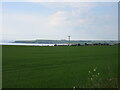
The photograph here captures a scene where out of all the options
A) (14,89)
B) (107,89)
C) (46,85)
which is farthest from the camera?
(46,85)

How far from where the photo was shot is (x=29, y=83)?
11.2 m

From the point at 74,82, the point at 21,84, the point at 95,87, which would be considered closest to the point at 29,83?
the point at 21,84

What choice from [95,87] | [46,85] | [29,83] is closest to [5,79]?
[29,83]

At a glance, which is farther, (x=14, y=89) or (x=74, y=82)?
(x=74, y=82)

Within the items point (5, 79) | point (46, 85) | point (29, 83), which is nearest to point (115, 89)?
point (46, 85)

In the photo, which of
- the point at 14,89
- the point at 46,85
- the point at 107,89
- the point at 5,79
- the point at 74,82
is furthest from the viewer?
the point at 5,79

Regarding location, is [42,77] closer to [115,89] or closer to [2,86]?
[2,86]

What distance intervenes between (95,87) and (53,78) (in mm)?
4843

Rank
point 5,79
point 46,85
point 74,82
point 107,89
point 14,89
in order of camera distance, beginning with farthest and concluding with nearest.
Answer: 1. point 5,79
2. point 74,82
3. point 46,85
4. point 14,89
5. point 107,89

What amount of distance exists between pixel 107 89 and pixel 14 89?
3.89 m

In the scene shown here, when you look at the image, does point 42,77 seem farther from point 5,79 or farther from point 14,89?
point 14,89

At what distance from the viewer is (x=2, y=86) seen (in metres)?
10.5

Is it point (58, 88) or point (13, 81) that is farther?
point (13, 81)

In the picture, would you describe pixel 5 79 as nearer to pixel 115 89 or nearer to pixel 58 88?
pixel 58 88
